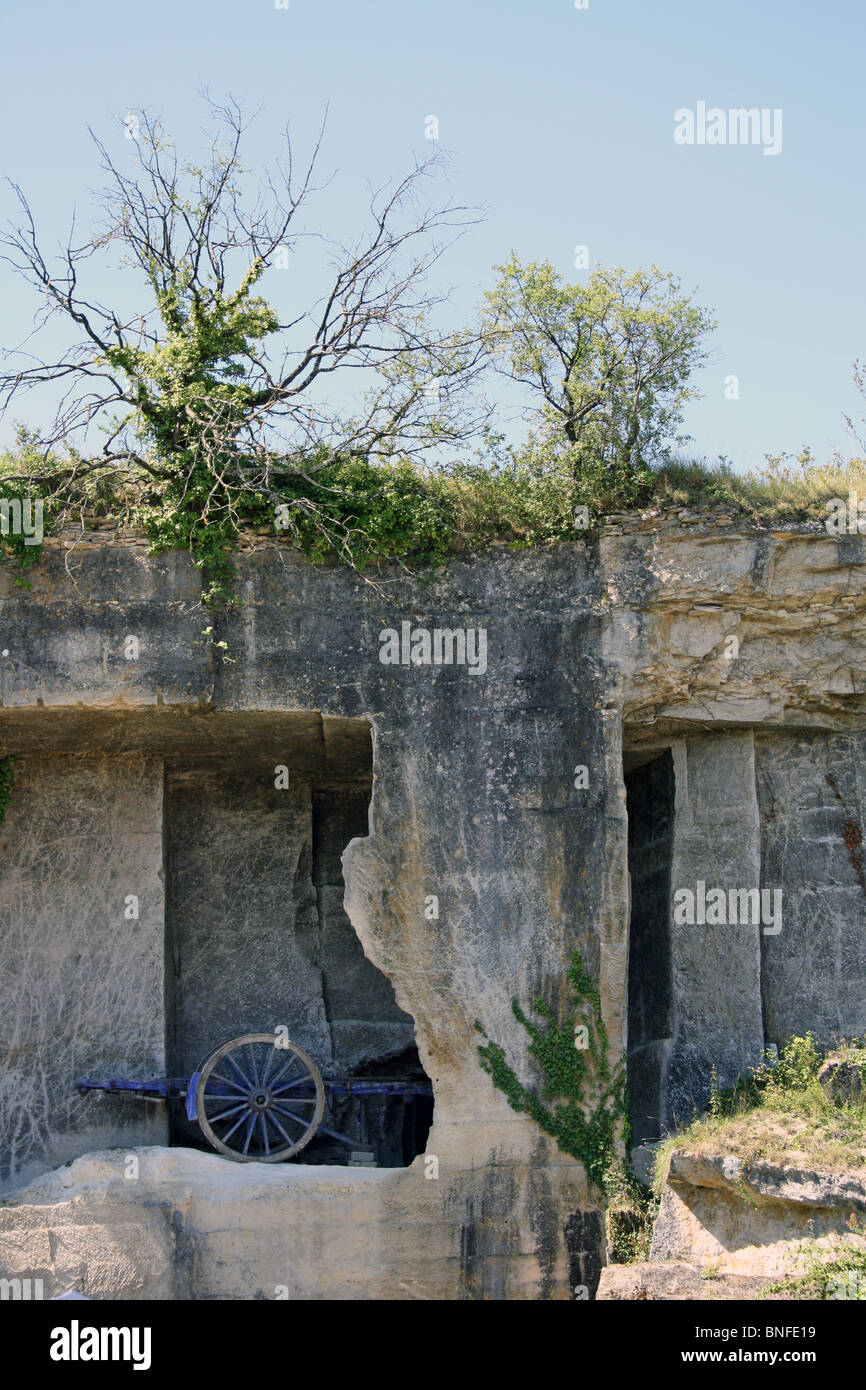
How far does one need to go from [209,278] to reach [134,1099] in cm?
692

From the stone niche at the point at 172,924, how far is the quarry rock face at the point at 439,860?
3 centimetres

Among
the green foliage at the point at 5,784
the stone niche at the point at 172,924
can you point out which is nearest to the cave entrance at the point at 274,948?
the stone niche at the point at 172,924

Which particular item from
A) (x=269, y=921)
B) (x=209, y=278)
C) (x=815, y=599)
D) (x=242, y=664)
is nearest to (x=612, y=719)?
(x=815, y=599)

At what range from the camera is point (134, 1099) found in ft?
42.2

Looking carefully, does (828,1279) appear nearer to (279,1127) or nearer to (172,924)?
(279,1127)

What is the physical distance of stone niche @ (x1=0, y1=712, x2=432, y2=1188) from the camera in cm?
1290

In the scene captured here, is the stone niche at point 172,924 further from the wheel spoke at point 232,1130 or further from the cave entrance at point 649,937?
the cave entrance at point 649,937

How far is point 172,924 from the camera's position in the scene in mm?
13781

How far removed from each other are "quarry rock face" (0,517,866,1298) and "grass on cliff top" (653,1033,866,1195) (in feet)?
1.64

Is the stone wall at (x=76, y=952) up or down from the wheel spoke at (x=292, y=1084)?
up

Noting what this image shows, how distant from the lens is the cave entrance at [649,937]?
12.7 metres

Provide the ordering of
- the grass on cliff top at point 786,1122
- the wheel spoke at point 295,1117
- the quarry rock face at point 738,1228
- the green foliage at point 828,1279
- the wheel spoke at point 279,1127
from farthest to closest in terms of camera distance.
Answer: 1. the wheel spoke at point 295,1117
2. the wheel spoke at point 279,1127
3. the grass on cliff top at point 786,1122
4. the quarry rock face at point 738,1228
5. the green foliage at point 828,1279

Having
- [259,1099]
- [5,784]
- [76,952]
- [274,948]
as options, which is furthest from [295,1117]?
[5,784]

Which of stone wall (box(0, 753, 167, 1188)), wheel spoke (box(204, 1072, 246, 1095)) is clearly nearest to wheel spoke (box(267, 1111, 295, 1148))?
wheel spoke (box(204, 1072, 246, 1095))
